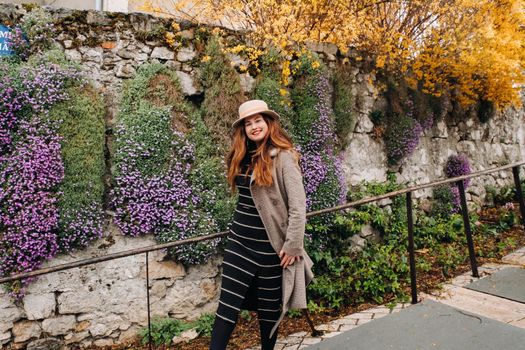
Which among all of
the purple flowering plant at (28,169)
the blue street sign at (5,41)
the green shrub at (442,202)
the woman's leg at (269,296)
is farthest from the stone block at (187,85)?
the green shrub at (442,202)

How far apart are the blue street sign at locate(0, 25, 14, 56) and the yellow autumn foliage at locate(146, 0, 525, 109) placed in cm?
240

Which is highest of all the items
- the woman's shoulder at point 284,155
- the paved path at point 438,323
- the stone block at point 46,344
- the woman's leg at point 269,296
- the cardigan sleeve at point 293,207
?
the woman's shoulder at point 284,155

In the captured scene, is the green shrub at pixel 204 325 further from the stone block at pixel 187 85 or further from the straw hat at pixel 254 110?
the straw hat at pixel 254 110

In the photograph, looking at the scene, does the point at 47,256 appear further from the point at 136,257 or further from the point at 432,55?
the point at 432,55

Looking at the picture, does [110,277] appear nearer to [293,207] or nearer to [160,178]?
[160,178]

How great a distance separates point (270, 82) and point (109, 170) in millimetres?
2111

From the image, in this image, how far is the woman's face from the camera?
2402mm

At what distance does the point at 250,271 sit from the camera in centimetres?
238

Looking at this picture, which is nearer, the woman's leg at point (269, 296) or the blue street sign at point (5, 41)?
the woman's leg at point (269, 296)

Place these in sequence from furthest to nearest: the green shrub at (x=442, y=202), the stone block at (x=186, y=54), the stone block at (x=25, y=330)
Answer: the green shrub at (x=442, y=202) → the stone block at (x=186, y=54) → the stone block at (x=25, y=330)

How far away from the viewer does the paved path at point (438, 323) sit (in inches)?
113

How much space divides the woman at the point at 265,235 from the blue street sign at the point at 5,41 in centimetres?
271

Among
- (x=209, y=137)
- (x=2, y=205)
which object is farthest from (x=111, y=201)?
(x=209, y=137)

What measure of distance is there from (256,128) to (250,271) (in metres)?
0.85
